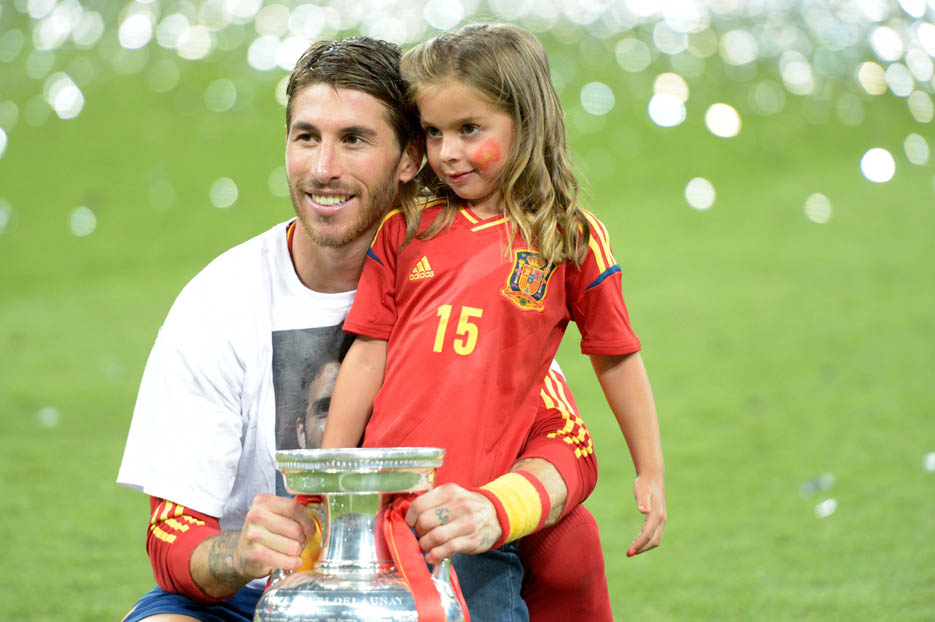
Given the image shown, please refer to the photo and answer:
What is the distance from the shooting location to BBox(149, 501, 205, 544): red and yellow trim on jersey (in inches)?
57.6

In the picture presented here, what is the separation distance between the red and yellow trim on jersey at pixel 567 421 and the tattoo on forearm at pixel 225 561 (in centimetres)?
47

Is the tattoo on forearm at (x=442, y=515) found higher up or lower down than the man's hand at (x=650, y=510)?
higher up

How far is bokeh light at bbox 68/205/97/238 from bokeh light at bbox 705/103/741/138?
3740 millimetres

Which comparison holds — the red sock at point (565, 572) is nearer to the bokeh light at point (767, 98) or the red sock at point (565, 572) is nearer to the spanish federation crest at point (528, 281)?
the spanish federation crest at point (528, 281)

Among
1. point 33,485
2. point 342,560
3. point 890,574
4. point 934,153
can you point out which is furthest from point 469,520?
point 934,153

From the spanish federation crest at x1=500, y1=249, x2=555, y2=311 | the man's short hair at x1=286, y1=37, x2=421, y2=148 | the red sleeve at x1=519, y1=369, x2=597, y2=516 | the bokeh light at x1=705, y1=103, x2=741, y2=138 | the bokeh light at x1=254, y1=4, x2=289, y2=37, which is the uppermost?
the bokeh light at x1=254, y1=4, x2=289, y2=37

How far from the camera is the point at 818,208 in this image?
245 inches

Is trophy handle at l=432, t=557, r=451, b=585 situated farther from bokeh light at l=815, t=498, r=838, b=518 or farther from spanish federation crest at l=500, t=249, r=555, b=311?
bokeh light at l=815, t=498, r=838, b=518

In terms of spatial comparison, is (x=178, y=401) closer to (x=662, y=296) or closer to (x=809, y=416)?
(x=809, y=416)

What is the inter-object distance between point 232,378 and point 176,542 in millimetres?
282

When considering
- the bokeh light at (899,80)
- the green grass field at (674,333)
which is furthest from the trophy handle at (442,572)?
the bokeh light at (899,80)

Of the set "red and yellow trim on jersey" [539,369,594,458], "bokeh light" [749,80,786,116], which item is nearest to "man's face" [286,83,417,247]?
"red and yellow trim on jersey" [539,369,594,458]

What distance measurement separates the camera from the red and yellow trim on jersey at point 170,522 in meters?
1.46

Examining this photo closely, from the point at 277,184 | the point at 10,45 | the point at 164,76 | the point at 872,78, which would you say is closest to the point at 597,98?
the point at 872,78
